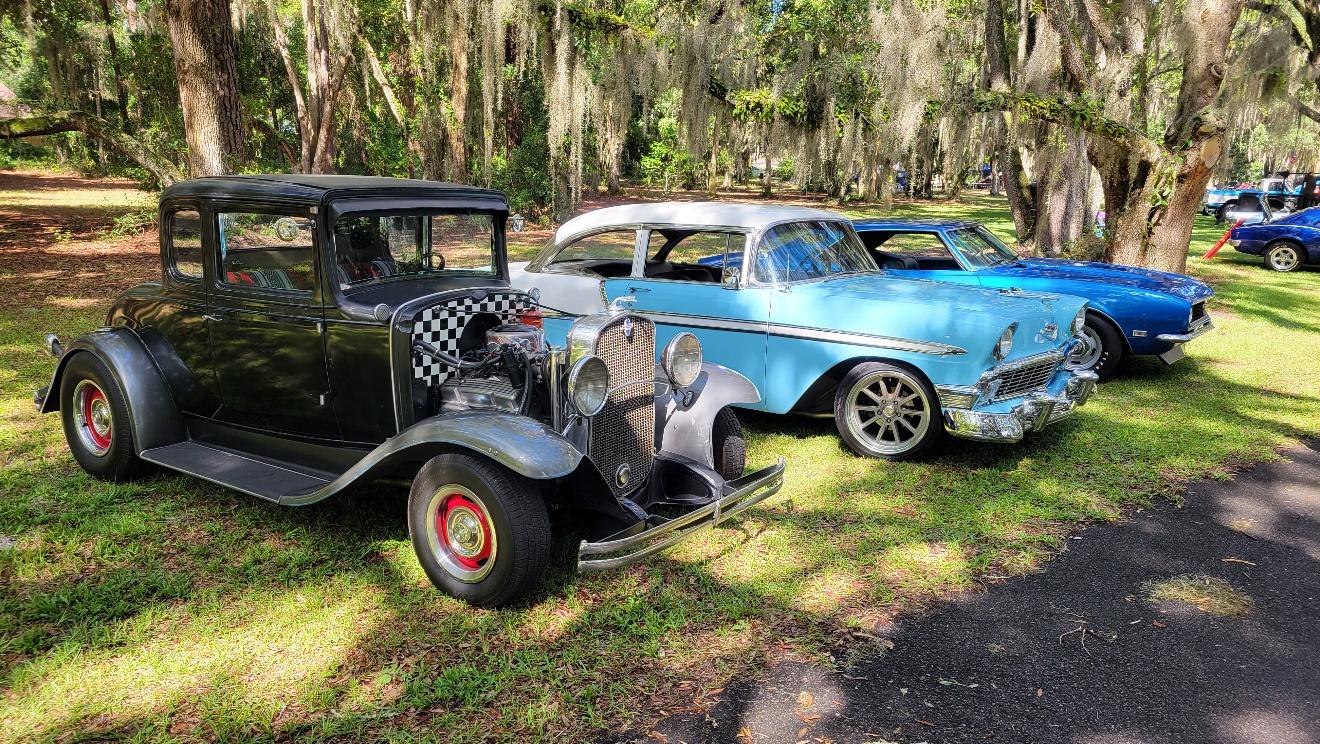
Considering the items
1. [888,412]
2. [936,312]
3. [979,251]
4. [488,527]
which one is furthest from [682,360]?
[979,251]

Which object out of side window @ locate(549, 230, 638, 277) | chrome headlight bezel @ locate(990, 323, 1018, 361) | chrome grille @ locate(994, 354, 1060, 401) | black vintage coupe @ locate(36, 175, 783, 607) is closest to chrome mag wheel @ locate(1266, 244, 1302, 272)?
chrome grille @ locate(994, 354, 1060, 401)

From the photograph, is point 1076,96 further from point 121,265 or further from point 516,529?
point 121,265

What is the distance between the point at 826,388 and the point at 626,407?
2.31 metres

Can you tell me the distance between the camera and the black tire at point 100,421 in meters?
4.52

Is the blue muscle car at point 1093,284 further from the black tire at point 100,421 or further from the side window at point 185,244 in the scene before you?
the black tire at point 100,421

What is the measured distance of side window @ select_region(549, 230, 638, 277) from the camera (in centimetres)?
678

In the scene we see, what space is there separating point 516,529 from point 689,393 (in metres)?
1.42

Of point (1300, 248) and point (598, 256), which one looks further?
point (1300, 248)

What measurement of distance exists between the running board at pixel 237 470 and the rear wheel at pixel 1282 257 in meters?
19.2

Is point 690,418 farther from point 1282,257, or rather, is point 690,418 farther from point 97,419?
point 1282,257

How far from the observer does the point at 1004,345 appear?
17.2ft

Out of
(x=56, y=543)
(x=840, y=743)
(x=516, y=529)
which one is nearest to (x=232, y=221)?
(x=56, y=543)

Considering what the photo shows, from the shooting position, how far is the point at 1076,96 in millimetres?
11703

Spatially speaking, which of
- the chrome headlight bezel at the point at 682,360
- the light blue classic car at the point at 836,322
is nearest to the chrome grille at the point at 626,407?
the chrome headlight bezel at the point at 682,360
